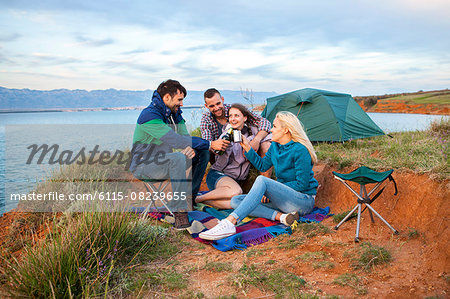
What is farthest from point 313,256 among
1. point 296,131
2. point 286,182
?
point 296,131

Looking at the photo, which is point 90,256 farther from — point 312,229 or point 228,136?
point 228,136

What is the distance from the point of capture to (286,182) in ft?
13.5

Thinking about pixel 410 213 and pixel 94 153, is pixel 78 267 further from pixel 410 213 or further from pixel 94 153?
pixel 94 153

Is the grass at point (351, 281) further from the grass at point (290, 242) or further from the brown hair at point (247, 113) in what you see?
the brown hair at point (247, 113)

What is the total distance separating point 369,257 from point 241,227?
61.5 inches

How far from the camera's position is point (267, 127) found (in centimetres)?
515

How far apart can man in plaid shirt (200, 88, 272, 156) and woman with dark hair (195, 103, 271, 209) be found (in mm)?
90

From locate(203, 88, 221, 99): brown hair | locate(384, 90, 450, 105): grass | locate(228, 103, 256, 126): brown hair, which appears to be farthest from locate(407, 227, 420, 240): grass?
locate(384, 90, 450, 105): grass

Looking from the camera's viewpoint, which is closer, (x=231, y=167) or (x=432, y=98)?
(x=231, y=167)

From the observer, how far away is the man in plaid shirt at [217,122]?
4891mm

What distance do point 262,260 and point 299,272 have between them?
1.37ft

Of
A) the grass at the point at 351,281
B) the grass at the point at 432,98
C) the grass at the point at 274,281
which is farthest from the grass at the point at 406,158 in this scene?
the grass at the point at 432,98

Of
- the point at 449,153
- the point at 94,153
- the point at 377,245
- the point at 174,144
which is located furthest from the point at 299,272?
the point at 94,153

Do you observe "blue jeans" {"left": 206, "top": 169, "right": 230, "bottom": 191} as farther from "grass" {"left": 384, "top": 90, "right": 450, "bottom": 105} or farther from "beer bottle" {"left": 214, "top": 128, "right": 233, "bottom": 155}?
"grass" {"left": 384, "top": 90, "right": 450, "bottom": 105}
